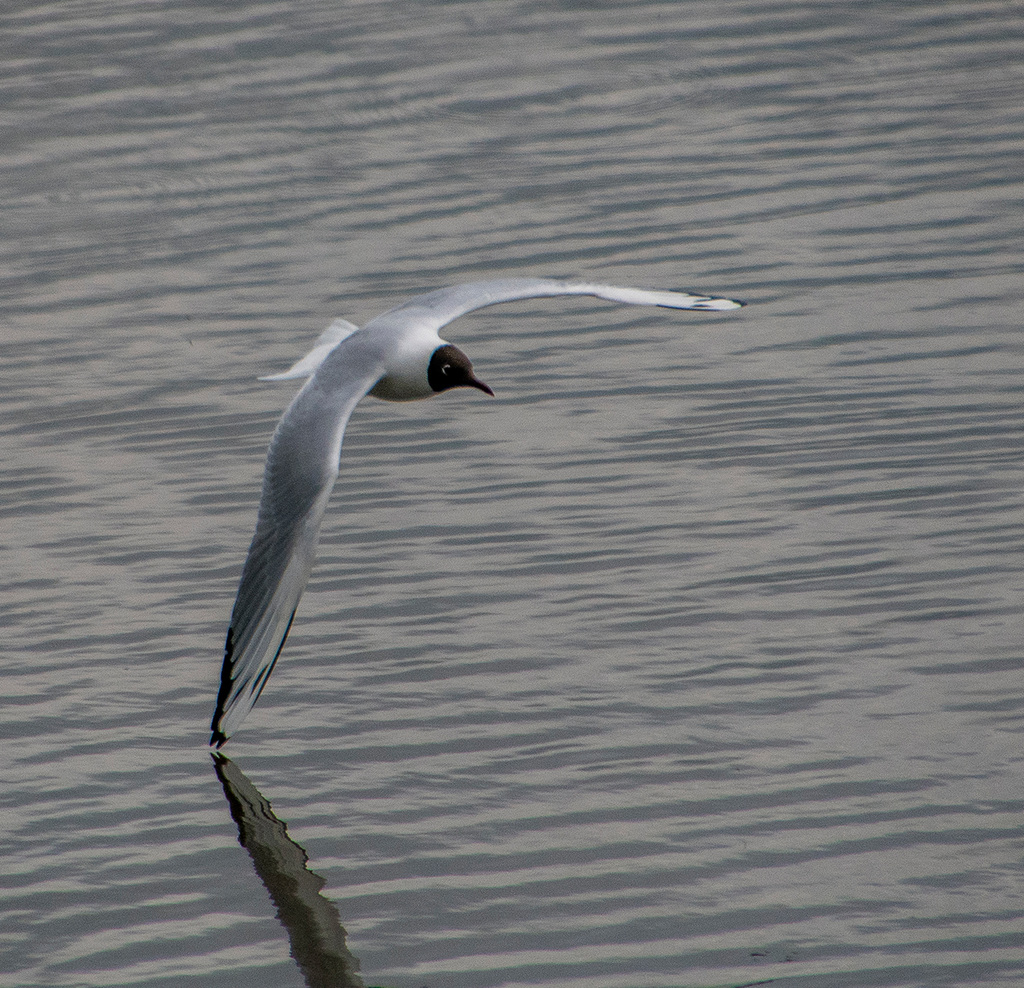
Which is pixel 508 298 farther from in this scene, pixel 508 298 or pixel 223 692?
pixel 223 692

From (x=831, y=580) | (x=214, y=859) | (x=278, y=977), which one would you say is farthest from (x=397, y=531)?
(x=278, y=977)

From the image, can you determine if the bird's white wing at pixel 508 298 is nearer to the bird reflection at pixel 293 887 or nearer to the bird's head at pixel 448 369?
the bird's head at pixel 448 369

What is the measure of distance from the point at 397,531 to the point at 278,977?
2.60 m

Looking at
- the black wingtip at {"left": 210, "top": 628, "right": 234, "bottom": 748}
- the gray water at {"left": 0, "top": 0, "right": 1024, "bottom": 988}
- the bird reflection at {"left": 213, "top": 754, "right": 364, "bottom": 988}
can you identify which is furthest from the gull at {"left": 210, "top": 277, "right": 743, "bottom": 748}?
the gray water at {"left": 0, "top": 0, "right": 1024, "bottom": 988}

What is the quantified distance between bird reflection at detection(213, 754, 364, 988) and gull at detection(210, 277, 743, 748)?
0.63 feet

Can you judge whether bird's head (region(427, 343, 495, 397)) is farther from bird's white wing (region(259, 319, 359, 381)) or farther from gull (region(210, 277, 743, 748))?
bird's white wing (region(259, 319, 359, 381))

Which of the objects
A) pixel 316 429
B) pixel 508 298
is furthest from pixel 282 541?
pixel 508 298

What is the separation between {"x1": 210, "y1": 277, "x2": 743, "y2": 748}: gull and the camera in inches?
215

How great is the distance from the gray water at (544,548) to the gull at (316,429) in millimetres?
349

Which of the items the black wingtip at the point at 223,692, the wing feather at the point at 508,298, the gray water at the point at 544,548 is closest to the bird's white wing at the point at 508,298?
the wing feather at the point at 508,298

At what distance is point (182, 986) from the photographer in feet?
15.3

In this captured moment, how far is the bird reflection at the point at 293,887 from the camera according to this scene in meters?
4.71

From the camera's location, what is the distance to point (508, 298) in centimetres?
699

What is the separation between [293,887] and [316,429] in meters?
1.46
